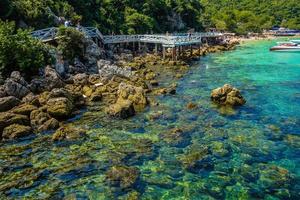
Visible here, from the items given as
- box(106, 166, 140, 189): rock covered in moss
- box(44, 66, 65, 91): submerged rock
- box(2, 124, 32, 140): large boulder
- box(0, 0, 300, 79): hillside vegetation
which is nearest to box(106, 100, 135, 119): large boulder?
box(2, 124, 32, 140): large boulder

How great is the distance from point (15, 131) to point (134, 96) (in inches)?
447

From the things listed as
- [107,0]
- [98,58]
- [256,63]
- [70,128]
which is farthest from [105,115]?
[107,0]

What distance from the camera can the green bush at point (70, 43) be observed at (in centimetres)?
4362

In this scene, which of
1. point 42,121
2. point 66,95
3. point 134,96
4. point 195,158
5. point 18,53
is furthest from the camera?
point 18,53

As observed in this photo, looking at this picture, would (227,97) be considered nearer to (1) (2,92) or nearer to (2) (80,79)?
(2) (80,79)

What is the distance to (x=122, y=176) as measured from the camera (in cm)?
1769

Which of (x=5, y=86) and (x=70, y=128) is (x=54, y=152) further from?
(x=5, y=86)

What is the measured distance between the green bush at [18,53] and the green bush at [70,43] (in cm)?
770

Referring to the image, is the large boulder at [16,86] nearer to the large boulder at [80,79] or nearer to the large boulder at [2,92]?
the large boulder at [2,92]

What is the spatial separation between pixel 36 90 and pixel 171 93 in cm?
1297

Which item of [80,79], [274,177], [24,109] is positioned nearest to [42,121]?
[24,109]

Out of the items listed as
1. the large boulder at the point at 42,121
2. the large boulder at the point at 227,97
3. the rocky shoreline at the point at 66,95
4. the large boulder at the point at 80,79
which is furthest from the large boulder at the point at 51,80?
the large boulder at the point at 227,97

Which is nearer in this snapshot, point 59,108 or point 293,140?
point 293,140

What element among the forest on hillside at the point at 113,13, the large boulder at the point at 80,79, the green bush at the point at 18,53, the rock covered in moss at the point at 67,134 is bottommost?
the rock covered in moss at the point at 67,134
